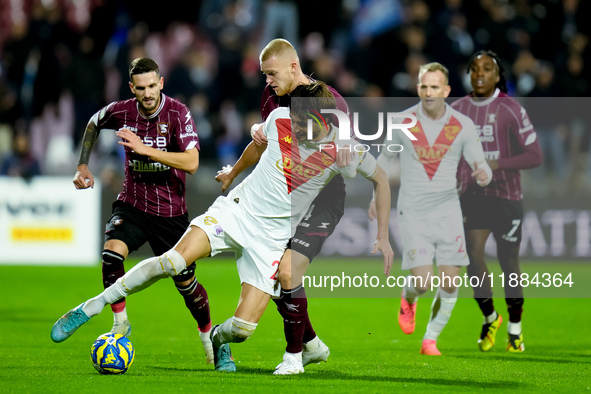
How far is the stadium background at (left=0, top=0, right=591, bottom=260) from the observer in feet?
49.4

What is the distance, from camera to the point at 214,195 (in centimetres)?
1552

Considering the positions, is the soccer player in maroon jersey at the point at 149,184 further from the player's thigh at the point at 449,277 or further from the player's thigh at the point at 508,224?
the player's thigh at the point at 508,224

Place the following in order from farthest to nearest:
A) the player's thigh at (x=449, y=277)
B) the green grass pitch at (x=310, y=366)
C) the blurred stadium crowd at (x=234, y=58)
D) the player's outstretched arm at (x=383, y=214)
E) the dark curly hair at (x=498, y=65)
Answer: the blurred stadium crowd at (x=234, y=58)
the dark curly hair at (x=498, y=65)
the player's thigh at (x=449, y=277)
the player's outstretched arm at (x=383, y=214)
the green grass pitch at (x=310, y=366)

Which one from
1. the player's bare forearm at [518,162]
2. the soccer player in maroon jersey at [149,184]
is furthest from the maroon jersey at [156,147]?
the player's bare forearm at [518,162]

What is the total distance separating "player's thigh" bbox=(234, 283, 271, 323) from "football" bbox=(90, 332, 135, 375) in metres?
0.84

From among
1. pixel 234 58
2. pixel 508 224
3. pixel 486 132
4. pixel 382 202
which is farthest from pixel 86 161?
pixel 234 58

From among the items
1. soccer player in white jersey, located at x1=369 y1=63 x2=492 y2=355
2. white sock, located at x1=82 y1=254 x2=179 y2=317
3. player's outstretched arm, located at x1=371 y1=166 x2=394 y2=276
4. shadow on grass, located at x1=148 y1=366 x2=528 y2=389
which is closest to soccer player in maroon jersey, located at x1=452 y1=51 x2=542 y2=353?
soccer player in white jersey, located at x1=369 y1=63 x2=492 y2=355

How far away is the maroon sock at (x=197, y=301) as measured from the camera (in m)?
7.51

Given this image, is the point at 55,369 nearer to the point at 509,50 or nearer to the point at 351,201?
the point at 351,201

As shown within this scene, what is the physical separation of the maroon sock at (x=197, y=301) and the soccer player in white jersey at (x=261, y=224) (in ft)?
2.38

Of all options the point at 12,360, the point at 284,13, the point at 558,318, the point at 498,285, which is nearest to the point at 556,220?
the point at 498,285

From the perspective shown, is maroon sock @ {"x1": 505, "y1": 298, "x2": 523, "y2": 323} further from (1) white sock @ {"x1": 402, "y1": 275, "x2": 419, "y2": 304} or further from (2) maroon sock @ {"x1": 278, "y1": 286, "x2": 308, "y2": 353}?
(2) maroon sock @ {"x1": 278, "y1": 286, "x2": 308, "y2": 353}

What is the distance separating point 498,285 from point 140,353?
6.26 meters

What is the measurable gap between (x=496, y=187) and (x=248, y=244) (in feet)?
9.99
